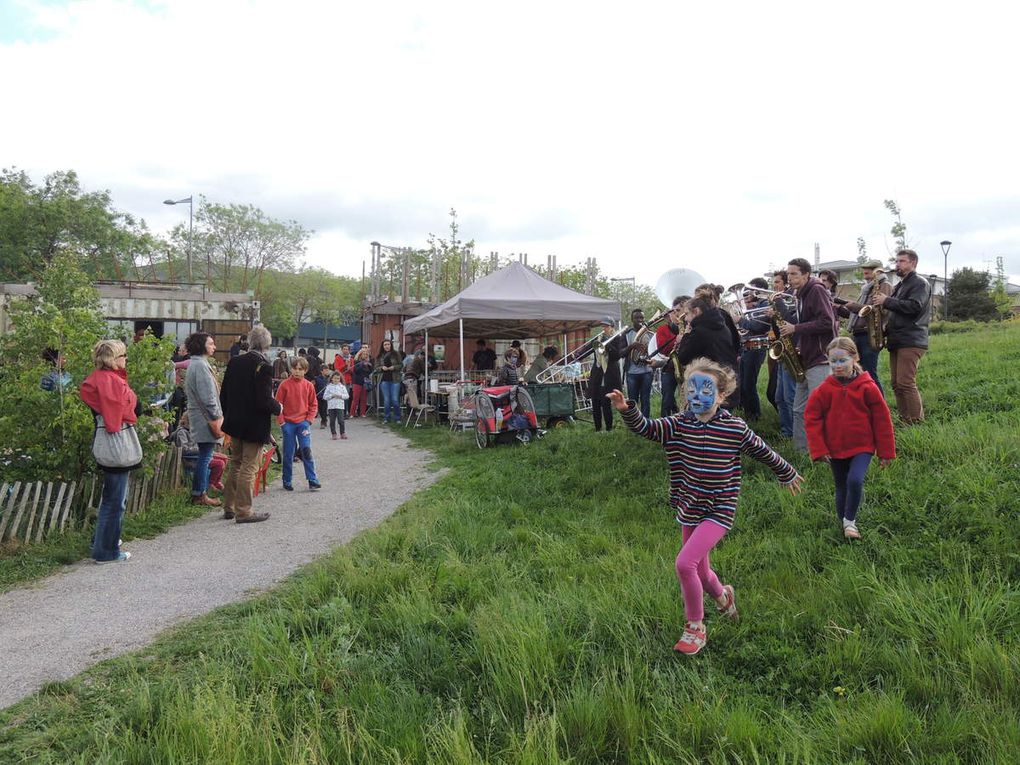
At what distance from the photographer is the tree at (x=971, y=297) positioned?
33.1 metres

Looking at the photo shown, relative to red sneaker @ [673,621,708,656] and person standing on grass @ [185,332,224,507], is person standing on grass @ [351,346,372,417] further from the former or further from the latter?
red sneaker @ [673,621,708,656]

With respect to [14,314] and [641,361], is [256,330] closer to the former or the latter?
[14,314]

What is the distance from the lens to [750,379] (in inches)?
324

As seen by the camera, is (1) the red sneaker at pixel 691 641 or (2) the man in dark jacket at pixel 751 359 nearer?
(1) the red sneaker at pixel 691 641

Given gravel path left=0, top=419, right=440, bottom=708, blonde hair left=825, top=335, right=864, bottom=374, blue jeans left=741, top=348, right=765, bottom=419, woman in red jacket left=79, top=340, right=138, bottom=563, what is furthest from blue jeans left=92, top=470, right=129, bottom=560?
blue jeans left=741, top=348, right=765, bottom=419

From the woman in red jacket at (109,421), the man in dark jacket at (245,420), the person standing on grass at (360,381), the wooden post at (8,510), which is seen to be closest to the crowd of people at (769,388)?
the man in dark jacket at (245,420)

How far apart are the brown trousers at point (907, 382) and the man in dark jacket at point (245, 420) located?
6.21 m

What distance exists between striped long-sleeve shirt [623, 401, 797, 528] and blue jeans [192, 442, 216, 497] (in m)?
→ 5.62

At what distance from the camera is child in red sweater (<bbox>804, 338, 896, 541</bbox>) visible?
4.64 metres

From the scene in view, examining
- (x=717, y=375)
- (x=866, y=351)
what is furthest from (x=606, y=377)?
(x=717, y=375)

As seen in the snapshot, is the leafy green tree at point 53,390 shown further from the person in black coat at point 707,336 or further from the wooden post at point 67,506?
the person in black coat at point 707,336

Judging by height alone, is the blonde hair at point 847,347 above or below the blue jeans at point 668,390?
above

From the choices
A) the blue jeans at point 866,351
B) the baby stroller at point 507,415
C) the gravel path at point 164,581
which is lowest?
the gravel path at point 164,581

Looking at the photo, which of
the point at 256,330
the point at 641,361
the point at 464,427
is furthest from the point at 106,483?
the point at 464,427
